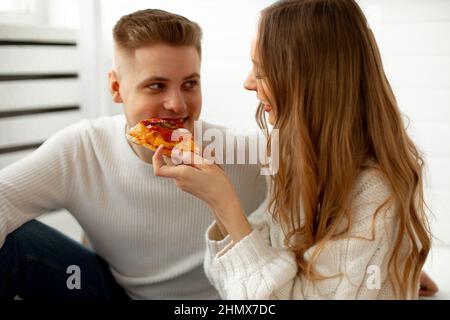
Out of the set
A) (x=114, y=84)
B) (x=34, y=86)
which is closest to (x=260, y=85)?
(x=114, y=84)

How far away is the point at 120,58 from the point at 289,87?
17.2 inches

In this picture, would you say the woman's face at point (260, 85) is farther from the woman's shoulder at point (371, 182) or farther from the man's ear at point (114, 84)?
the man's ear at point (114, 84)

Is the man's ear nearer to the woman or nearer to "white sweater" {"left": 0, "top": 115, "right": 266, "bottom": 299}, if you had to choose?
"white sweater" {"left": 0, "top": 115, "right": 266, "bottom": 299}

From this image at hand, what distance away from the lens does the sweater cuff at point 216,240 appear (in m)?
1.07

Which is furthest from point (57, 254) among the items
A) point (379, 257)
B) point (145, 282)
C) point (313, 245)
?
point (379, 257)

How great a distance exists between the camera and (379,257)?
97 cm

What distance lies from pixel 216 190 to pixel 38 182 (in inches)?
16.5

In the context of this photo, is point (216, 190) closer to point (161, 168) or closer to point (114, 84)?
point (161, 168)

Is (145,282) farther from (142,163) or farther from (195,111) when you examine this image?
(195,111)

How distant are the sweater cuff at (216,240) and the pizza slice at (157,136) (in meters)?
0.16

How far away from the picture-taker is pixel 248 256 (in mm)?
A: 991

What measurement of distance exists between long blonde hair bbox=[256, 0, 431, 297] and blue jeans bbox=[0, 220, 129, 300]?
1.72 ft

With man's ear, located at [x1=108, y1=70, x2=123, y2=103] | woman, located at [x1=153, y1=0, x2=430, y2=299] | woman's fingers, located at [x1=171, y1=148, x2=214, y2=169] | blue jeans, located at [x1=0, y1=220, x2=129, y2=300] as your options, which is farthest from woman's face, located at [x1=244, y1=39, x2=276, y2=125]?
blue jeans, located at [x1=0, y1=220, x2=129, y2=300]

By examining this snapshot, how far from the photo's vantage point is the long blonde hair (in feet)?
3.21
